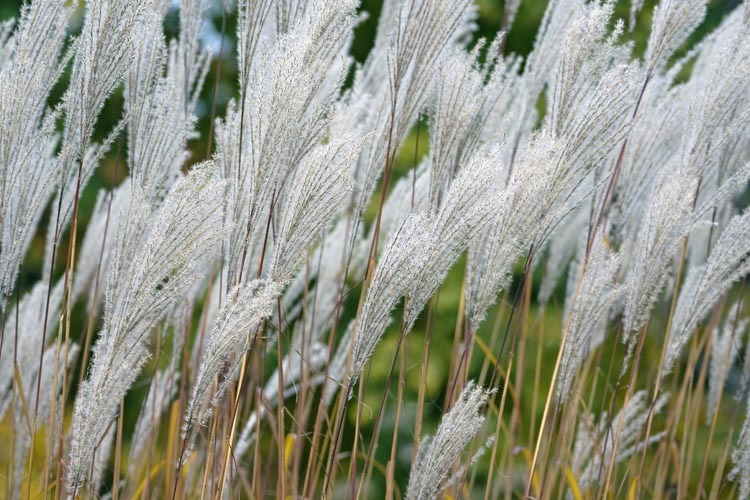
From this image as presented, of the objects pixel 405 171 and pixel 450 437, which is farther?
pixel 405 171

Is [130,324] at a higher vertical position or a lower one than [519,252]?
lower

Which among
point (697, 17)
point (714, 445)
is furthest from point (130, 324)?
point (714, 445)

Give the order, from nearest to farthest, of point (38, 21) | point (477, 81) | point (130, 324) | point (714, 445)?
point (130, 324) → point (38, 21) → point (477, 81) → point (714, 445)

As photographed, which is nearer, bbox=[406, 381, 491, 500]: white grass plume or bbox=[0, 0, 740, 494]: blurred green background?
bbox=[406, 381, 491, 500]: white grass plume

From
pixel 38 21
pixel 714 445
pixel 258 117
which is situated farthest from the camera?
pixel 714 445

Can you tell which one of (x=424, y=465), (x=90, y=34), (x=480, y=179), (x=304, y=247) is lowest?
(x=424, y=465)

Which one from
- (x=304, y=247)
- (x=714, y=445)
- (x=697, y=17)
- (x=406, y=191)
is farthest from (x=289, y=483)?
(x=714, y=445)

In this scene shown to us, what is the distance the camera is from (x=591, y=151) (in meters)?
1.41

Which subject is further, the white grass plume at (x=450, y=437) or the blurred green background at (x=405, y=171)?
the blurred green background at (x=405, y=171)

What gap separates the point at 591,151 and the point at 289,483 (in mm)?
1299

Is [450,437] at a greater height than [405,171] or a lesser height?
lesser

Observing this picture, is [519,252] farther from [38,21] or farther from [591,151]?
[38,21]

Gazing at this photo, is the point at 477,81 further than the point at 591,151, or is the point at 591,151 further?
the point at 477,81

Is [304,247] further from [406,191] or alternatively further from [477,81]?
[406,191]
